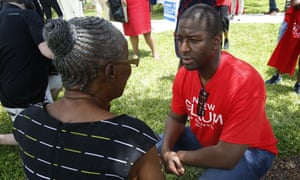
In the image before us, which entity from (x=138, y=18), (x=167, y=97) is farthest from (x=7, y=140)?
(x=138, y=18)

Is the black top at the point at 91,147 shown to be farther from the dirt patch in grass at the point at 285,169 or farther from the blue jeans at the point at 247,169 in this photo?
the dirt patch in grass at the point at 285,169

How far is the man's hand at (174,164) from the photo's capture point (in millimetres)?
2117

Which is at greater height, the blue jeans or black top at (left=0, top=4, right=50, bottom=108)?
black top at (left=0, top=4, right=50, bottom=108)

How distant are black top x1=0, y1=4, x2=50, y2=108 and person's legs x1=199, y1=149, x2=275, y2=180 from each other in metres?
1.78

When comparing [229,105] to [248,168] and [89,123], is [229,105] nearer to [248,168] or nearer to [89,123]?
[248,168]

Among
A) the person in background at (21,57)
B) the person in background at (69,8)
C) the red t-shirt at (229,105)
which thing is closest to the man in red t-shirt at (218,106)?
the red t-shirt at (229,105)

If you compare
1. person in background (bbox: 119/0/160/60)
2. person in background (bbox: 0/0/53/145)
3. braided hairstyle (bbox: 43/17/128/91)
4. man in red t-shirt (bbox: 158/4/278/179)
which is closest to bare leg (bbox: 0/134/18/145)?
person in background (bbox: 0/0/53/145)

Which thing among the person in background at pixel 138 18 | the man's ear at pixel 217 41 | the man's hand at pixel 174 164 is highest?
the man's ear at pixel 217 41

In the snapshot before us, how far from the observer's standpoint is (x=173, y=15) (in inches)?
242

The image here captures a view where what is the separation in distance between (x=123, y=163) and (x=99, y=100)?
11.3 inches

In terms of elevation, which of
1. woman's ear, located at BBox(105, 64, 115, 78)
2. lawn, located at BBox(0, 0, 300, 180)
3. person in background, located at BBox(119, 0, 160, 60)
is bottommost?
lawn, located at BBox(0, 0, 300, 180)

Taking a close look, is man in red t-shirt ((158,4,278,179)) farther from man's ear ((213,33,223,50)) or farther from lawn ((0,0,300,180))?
lawn ((0,0,300,180))

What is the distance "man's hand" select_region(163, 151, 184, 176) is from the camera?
212 cm

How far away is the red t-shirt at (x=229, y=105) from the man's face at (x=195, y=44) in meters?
0.13
